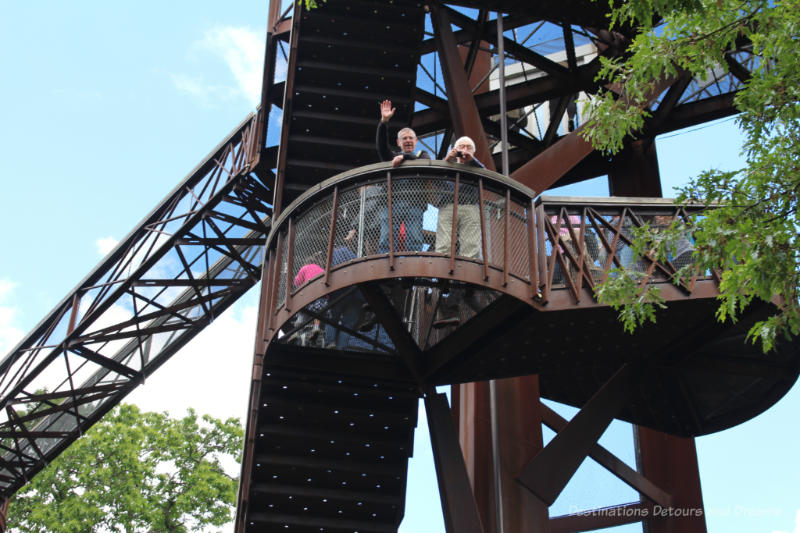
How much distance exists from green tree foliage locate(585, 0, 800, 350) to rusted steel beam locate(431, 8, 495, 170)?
224 inches

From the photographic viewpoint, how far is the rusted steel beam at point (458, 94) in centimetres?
1465

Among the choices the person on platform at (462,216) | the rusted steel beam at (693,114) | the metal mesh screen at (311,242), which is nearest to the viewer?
the person on platform at (462,216)

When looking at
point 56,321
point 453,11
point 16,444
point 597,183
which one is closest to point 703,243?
point 453,11

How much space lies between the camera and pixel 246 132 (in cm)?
1980

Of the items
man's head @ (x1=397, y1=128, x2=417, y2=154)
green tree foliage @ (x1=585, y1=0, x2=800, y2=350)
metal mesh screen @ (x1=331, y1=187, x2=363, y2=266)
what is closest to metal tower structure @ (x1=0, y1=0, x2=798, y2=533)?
metal mesh screen @ (x1=331, y1=187, x2=363, y2=266)

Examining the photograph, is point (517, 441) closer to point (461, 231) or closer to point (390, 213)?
point (461, 231)

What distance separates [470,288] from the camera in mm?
10844

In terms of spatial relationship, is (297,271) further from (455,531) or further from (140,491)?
(140,491)

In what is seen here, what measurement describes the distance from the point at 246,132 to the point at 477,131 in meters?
6.70

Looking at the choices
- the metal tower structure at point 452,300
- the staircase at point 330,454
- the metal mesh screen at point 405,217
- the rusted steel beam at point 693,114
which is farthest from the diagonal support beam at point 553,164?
the rusted steel beam at point 693,114

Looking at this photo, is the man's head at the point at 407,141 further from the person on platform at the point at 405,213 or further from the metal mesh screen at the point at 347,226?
the metal mesh screen at the point at 347,226

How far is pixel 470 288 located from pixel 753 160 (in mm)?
3529

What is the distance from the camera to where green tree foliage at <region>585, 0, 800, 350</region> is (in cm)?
782

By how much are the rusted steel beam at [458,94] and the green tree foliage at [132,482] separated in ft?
66.5
